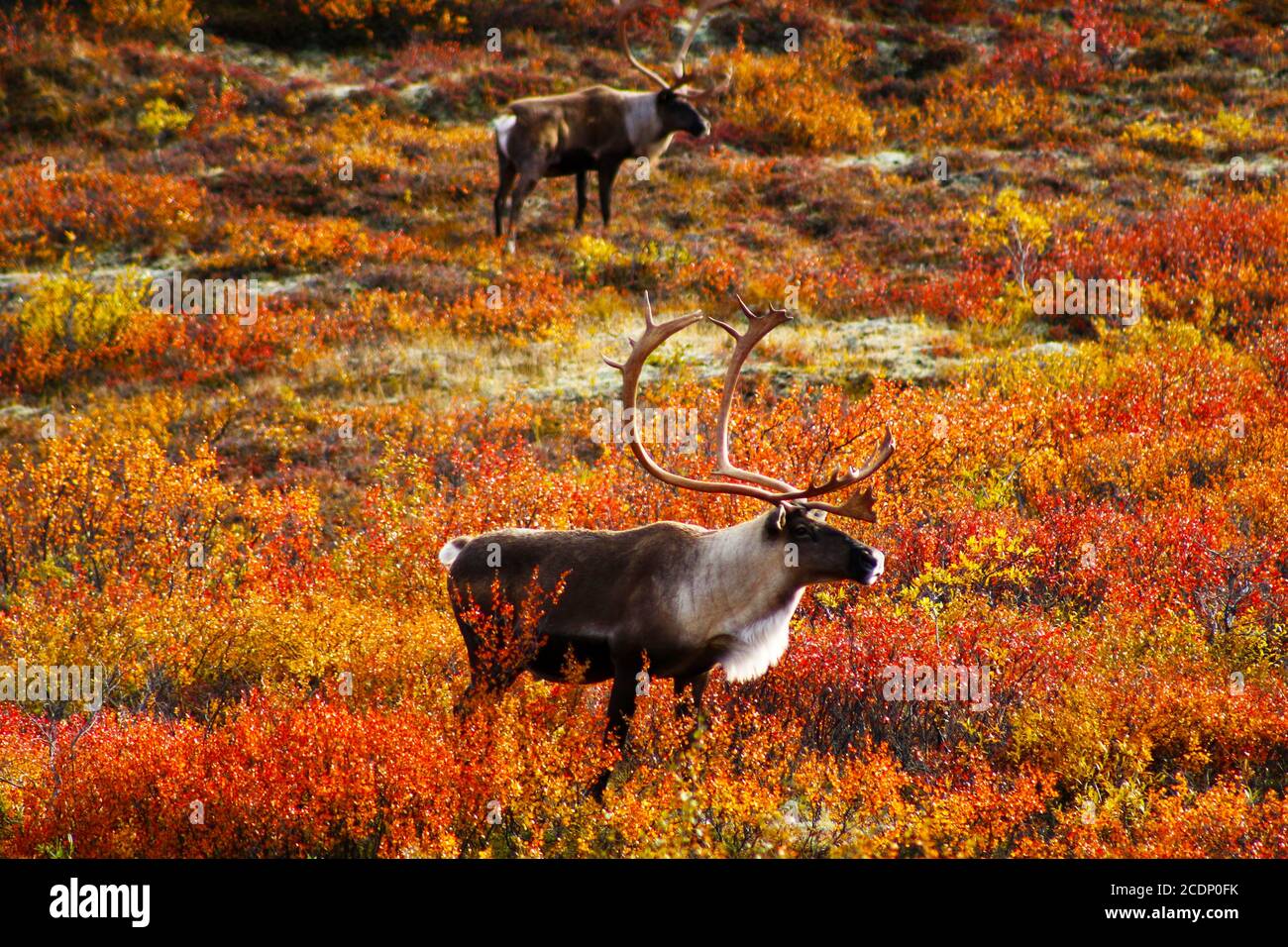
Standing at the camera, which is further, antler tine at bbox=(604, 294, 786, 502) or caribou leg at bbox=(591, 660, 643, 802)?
antler tine at bbox=(604, 294, 786, 502)

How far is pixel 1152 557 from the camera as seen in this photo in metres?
7.89

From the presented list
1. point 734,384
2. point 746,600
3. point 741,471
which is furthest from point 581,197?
point 746,600

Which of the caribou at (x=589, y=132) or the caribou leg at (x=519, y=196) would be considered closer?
the caribou leg at (x=519, y=196)

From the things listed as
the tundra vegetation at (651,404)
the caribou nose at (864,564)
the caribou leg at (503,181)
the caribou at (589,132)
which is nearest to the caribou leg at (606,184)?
the caribou at (589,132)

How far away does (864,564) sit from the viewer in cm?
516

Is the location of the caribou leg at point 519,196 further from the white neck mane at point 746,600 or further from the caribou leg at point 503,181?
the white neck mane at point 746,600

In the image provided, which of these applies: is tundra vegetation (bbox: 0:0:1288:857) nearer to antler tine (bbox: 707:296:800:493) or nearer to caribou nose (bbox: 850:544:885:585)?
caribou nose (bbox: 850:544:885:585)

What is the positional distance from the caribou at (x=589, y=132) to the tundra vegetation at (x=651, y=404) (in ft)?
2.78

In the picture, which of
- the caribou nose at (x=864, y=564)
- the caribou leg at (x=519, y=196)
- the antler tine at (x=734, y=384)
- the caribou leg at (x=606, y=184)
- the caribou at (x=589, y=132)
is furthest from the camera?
the caribou leg at (x=606, y=184)

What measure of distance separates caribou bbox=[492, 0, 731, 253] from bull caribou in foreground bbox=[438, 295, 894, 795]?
36.7 ft

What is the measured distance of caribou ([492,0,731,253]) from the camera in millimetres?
16703

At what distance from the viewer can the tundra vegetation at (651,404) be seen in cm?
516

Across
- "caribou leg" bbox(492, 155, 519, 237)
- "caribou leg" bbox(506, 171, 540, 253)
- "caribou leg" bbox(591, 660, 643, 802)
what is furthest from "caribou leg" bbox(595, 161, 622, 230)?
"caribou leg" bbox(591, 660, 643, 802)

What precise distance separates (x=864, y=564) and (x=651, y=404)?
6865 mm
